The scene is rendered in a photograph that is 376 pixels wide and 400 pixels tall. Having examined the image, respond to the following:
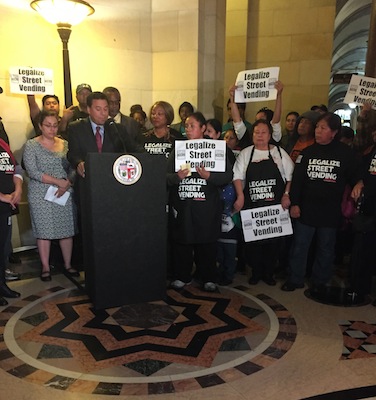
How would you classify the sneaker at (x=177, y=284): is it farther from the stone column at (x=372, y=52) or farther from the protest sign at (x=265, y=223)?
the stone column at (x=372, y=52)

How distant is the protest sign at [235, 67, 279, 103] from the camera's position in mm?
3768

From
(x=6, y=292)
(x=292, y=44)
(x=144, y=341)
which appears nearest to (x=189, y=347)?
(x=144, y=341)

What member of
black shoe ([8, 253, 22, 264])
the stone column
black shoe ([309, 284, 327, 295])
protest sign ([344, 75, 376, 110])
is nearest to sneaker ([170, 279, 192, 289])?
black shoe ([309, 284, 327, 295])

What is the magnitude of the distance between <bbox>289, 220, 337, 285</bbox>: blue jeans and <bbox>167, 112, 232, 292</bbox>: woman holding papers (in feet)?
2.31

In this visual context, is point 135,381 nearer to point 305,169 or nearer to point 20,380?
point 20,380

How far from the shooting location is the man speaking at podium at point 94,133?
3.04m

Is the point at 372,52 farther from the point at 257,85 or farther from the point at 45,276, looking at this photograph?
the point at 45,276

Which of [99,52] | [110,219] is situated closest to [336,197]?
[110,219]

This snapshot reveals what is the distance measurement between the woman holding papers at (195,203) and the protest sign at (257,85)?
889mm

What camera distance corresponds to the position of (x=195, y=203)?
321 centimetres

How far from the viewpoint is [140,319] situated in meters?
2.87

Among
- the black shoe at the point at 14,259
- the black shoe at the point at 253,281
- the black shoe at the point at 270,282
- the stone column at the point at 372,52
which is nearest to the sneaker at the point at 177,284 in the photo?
the black shoe at the point at 253,281

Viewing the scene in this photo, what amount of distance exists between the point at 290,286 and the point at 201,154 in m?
1.39

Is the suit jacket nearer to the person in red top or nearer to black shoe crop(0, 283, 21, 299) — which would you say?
the person in red top
